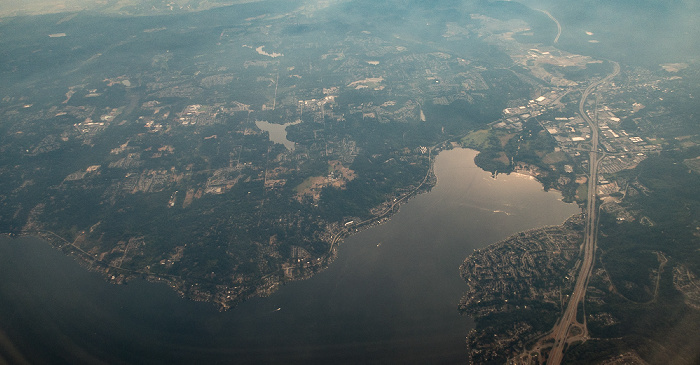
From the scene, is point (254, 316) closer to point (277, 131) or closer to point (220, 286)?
point (220, 286)

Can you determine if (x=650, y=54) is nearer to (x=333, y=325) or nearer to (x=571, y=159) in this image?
(x=571, y=159)

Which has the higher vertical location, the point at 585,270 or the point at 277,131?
the point at 277,131

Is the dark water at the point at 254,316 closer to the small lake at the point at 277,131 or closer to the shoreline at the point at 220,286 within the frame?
the shoreline at the point at 220,286

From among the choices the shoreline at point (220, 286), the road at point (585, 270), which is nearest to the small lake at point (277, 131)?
the shoreline at point (220, 286)

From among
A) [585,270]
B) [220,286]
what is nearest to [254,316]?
[220,286]

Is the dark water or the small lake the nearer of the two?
the dark water

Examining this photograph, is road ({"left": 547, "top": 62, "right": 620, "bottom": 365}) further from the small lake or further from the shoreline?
the small lake

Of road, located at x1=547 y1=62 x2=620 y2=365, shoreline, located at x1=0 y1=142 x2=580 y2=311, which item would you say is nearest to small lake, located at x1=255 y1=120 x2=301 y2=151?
shoreline, located at x1=0 y1=142 x2=580 y2=311
